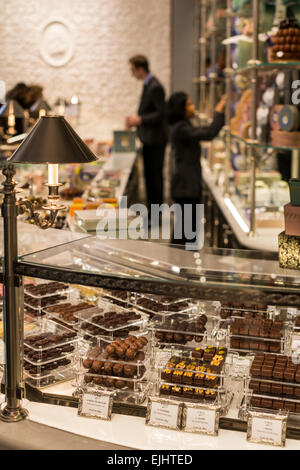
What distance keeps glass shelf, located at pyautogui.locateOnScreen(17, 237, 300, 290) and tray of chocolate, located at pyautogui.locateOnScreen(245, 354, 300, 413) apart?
0.96ft

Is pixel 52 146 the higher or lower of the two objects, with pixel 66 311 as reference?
higher

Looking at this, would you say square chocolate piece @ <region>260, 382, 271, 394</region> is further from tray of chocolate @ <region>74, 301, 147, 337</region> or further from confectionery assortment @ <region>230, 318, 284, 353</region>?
tray of chocolate @ <region>74, 301, 147, 337</region>

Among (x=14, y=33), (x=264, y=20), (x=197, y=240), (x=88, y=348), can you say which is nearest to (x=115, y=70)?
(x=14, y=33)

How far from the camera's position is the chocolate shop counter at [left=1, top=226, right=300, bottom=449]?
184cm

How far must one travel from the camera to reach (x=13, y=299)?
1.98m

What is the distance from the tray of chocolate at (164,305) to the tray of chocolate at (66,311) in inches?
8.4

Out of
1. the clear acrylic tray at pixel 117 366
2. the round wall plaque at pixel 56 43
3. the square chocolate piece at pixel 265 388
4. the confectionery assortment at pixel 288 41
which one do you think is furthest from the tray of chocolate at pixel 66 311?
the round wall plaque at pixel 56 43

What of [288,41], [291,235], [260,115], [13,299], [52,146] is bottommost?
[13,299]

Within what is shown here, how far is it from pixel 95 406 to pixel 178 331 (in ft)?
1.18

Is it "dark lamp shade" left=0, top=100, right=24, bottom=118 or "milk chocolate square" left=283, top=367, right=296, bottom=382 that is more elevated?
"dark lamp shade" left=0, top=100, right=24, bottom=118

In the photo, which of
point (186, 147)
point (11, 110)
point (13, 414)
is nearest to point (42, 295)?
point (13, 414)

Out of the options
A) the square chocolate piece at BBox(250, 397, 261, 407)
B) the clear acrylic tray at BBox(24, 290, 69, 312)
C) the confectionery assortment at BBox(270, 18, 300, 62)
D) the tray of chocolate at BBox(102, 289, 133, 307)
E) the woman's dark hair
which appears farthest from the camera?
the woman's dark hair

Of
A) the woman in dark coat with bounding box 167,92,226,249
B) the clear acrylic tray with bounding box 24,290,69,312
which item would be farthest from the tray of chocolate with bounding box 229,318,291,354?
the woman in dark coat with bounding box 167,92,226,249

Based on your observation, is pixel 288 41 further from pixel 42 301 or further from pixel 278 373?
pixel 278 373
